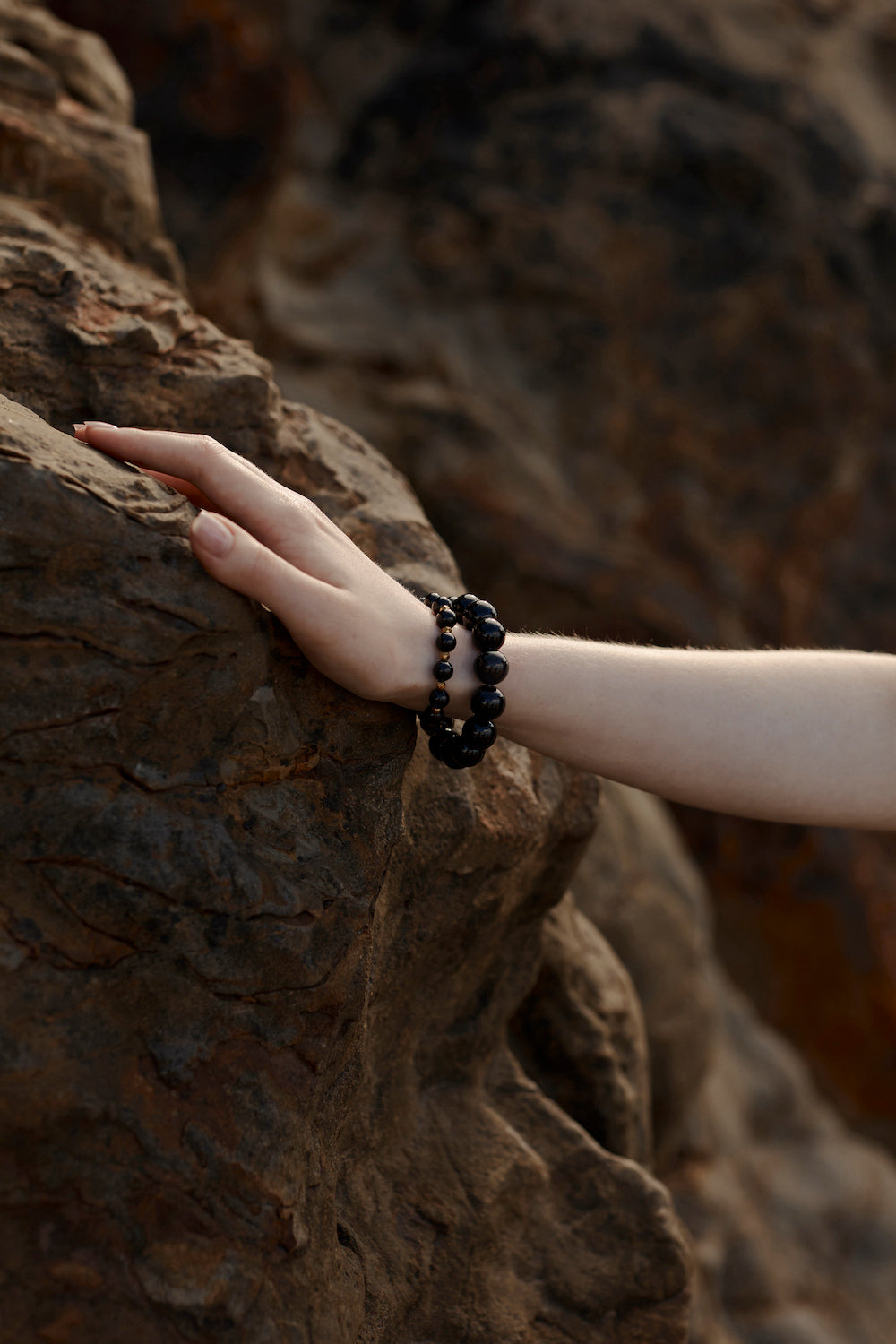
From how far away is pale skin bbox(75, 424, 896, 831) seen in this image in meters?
1.02

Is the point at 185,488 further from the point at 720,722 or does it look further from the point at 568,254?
the point at 568,254

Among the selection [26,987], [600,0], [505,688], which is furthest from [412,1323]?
[600,0]

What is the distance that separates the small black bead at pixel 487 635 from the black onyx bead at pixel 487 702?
42 millimetres

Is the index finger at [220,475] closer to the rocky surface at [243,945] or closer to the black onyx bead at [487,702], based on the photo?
the rocky surface at [243,945]

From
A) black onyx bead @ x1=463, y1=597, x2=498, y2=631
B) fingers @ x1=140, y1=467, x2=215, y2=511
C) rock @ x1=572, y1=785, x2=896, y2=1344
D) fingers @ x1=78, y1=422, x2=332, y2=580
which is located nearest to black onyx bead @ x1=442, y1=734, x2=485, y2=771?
black onyx bead @ x1=463, y1=597, x2=498, y2=631

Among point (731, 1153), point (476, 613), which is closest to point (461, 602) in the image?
point (476, 613)

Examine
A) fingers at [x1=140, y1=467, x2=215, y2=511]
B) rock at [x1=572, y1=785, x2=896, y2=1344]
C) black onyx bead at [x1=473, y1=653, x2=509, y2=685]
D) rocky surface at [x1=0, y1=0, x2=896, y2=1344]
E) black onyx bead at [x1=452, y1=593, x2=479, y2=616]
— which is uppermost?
fingers at [x1=140, y1=467, x2=215, y2=511]

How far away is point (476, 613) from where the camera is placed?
1.13m

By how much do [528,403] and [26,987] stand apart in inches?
98.2

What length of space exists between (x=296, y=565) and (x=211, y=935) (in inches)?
14.0

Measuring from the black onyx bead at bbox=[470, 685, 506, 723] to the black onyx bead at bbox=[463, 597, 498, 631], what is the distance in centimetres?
7

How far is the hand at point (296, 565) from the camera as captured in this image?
0.99m

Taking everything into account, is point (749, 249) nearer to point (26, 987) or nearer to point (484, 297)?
point (484, 297)

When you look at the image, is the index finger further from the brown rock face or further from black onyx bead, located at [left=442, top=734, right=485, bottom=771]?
black onyx bead, located at [left=442, top=734, right=485, bottom=771]
